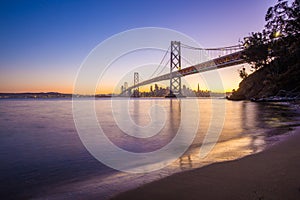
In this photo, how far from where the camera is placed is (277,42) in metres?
23.6

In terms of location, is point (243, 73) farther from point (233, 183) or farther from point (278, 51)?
point (233, 183)

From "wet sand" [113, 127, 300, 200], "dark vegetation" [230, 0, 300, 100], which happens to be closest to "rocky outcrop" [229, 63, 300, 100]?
"dark vegetation" [230, 0, 300, 100]

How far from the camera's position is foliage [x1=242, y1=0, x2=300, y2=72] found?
64.4ft

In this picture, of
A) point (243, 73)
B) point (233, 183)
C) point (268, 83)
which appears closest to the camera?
point (233, 183)

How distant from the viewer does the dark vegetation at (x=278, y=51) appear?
1997 cm

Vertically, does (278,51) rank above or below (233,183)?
above

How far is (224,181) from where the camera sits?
6.83ft

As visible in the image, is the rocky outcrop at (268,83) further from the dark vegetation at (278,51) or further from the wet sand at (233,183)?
the wet sand at (233,183)

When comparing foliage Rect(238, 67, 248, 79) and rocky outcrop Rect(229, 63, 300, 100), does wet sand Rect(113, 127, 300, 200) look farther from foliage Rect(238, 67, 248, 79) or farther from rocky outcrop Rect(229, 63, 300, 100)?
foliage Rect(238, 67, 248, 79)

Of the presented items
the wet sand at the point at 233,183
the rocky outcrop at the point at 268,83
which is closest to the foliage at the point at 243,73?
the rocky outcrop at the point at 268,83

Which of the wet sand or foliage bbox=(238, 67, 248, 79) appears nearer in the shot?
the wet sand

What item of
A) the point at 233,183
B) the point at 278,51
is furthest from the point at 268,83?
the point at 233,183

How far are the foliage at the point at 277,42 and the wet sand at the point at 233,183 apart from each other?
68.9 ft

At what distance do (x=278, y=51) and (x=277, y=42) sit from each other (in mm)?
959
